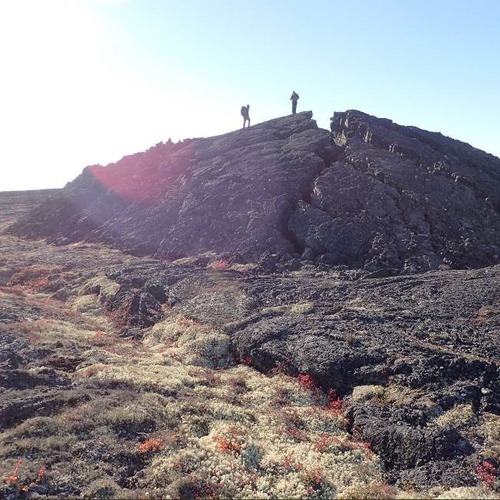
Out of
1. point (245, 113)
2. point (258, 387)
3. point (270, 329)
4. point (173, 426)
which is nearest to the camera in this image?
point (173, 426)

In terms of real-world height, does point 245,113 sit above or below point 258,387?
above

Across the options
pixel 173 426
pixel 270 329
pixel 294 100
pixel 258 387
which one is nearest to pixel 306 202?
pixel 270 329

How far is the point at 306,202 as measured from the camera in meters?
50.2

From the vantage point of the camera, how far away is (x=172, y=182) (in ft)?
212

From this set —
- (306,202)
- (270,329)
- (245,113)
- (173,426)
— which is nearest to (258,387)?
(270,329)

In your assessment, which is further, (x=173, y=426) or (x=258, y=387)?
(x=258, y=387)

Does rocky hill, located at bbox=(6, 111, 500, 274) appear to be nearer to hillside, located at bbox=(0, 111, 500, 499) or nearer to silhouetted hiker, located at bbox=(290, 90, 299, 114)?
hillside, located at bbox=(0, 111, 500, 499)

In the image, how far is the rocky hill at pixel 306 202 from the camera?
142ft

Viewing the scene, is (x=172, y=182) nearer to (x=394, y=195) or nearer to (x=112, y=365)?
(x=394, y=195)

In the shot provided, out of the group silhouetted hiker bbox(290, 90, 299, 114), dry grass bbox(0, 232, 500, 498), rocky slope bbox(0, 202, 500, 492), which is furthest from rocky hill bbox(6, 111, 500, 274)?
dry grass bbox(0, 232, 500, 498)

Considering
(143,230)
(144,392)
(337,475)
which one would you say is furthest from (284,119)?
(337,475)

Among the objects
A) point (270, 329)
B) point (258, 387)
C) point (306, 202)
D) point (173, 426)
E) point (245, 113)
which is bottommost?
point (258, 387)

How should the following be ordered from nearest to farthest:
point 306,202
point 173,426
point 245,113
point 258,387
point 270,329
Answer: point 173,426, point 258,387, point 270,329, point 306,202, point 245,113

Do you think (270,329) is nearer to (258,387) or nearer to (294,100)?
(258,387)
